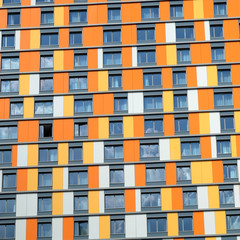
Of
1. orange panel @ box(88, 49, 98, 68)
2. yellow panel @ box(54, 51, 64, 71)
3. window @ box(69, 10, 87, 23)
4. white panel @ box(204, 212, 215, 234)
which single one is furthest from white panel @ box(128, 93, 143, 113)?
white panel @ box(204, 212, 215, 234)

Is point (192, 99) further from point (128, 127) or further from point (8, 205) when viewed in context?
point (8, 205)

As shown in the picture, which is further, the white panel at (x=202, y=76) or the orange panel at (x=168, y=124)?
the white panel at (x=202, y=76)

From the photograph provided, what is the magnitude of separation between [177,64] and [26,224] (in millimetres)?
19901

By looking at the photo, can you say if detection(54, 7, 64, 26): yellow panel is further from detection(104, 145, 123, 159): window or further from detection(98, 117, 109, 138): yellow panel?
detection(104, 145, 123, 159): window

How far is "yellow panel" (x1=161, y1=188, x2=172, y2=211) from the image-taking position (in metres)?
59.2

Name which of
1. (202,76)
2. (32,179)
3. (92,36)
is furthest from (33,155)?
(202,76)

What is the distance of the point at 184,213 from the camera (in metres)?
59.0

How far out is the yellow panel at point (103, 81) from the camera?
62594 millimetres

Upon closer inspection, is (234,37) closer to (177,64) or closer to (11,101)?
(177,64)

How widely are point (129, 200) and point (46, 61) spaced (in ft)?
50.2

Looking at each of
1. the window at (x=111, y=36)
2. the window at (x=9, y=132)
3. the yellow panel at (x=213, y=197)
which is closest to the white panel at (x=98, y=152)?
the window at (x=9, y=132)

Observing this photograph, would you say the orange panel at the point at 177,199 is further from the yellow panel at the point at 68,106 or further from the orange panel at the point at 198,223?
the yellow panel at the point at 68,106

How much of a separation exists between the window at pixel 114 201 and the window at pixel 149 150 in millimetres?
4197

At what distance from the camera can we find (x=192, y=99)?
203 ft
